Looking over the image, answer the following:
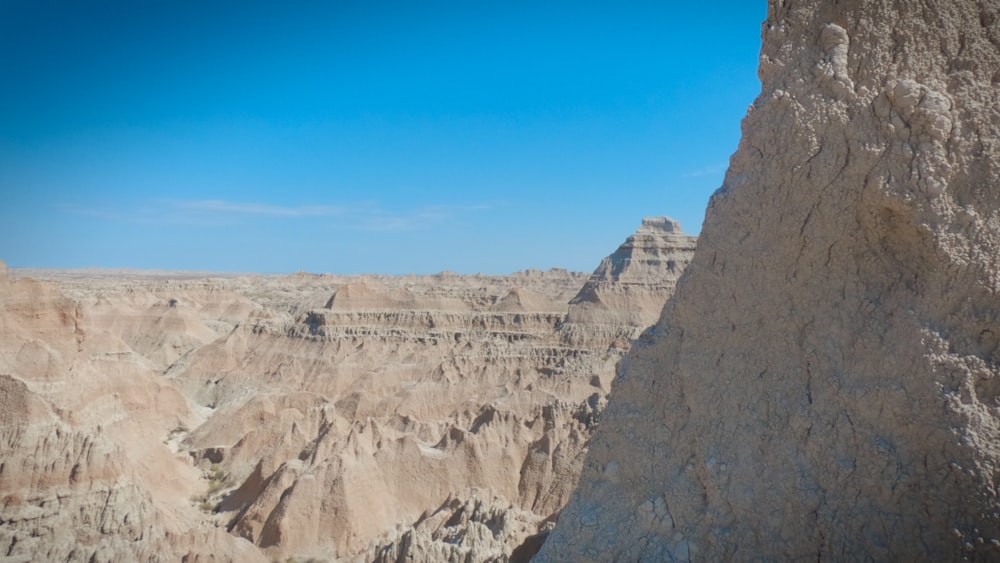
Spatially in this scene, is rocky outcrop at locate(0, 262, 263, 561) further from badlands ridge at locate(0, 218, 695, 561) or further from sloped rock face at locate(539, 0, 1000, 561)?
sloped rock face at locate(539, 0, 1000, 561)

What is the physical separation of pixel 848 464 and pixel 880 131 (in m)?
3.67

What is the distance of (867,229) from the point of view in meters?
6.93

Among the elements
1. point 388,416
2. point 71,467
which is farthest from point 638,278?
point 71,467

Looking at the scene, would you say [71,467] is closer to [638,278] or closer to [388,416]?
[388,416]

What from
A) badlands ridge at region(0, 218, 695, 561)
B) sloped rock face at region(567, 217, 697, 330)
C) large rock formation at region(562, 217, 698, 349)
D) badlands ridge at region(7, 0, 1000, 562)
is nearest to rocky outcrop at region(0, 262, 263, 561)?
badlands ridge at region(0, 218, 695, 561)

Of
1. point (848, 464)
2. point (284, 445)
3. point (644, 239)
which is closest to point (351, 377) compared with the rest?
point (284, 445)

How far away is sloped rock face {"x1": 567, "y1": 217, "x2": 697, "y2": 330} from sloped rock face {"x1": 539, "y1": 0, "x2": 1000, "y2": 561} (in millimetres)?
45649

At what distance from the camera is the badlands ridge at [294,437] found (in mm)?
16797

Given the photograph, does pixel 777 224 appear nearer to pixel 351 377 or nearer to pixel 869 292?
pixel 869 292

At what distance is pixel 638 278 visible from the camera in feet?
211

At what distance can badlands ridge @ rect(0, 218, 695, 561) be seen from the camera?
1680 centimetres

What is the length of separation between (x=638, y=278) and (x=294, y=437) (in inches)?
1734

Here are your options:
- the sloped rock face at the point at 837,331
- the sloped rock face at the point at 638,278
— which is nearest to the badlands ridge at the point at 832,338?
the sloped rock face at the point at 837,331

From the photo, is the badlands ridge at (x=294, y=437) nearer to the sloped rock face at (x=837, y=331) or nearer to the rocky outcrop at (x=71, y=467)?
the rocky outcrop at (x=71, y=467)
